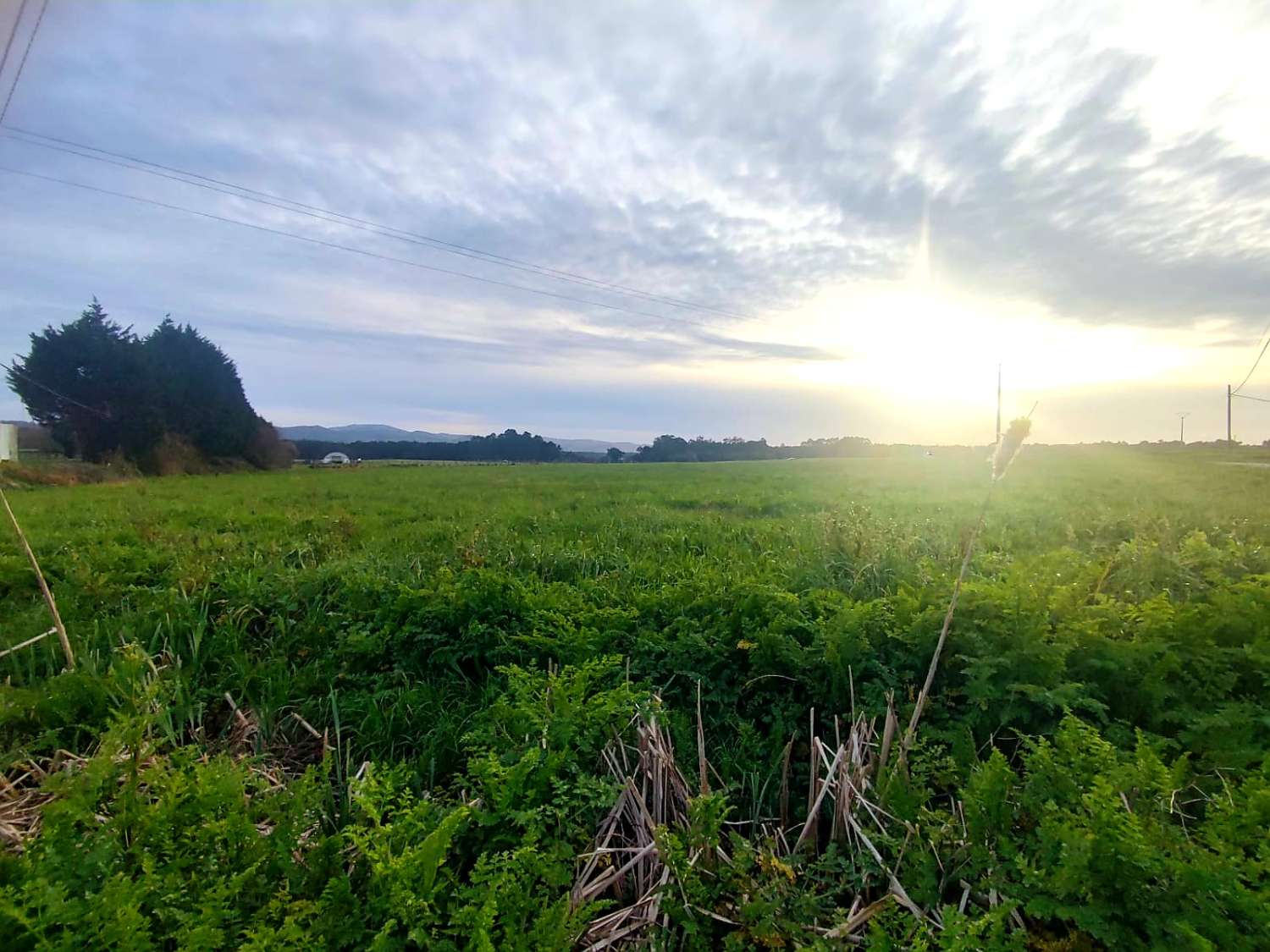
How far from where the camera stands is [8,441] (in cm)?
3108

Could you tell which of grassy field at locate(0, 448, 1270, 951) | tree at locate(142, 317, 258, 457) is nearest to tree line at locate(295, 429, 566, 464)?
tree at locate(142, 317, 258, 457)

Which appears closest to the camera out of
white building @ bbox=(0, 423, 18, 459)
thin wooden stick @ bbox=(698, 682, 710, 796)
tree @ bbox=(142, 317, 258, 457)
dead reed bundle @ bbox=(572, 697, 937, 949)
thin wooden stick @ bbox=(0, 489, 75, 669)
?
dead reed bundle @ bbox=(572, 697, 937, 949)

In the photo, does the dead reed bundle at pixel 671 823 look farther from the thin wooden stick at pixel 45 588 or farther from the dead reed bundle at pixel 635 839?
the thin wooden stick at pixel 45 588

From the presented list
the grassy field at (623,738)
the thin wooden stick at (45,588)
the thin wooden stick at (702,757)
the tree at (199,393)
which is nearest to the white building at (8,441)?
the tree at (199,393)

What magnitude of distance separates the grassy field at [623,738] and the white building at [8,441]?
33.8m

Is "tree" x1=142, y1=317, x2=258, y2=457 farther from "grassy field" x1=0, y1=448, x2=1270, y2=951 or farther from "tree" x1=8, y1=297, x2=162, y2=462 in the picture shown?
"grassy field" x1=0, y1=448, x2=1270, y2=951

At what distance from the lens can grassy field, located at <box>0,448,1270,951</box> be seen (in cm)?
208

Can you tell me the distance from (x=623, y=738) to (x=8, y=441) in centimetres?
4191

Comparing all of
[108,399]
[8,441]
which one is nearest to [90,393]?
[108,399]

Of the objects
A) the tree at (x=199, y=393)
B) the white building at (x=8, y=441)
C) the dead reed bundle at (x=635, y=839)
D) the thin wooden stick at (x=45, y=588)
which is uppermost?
the tree at (x=199, y=393)

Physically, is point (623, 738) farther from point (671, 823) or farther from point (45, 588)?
point (45, 588)

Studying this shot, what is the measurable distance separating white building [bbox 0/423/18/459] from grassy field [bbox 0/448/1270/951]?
33.8 m

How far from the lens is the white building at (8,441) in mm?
29953

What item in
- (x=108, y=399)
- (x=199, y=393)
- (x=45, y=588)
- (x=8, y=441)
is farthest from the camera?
(x=199, y=393)
